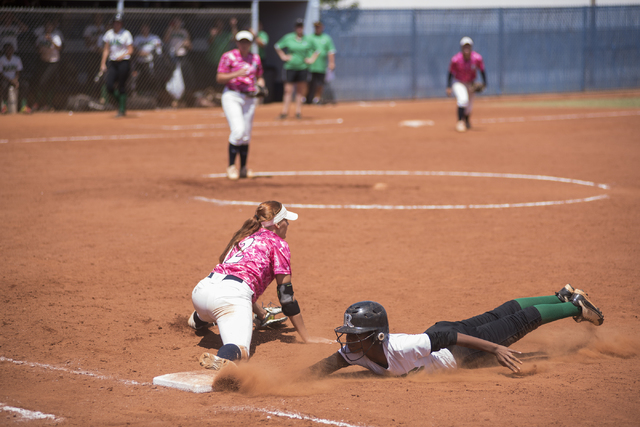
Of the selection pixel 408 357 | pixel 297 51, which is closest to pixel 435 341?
pixel 408 357

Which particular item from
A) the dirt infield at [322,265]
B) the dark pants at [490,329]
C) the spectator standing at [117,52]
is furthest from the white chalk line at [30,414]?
the spectator standing at [117,52]

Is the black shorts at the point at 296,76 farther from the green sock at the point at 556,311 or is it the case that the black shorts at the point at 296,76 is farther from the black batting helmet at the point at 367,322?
the black batting helmet at the point at 367,322

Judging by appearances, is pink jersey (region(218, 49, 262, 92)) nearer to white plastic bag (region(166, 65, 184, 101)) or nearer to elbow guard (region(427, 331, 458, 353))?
elbow guard (region(427, 331, 458, 353))

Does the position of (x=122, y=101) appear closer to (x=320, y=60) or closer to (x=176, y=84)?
(x=176, y=84)

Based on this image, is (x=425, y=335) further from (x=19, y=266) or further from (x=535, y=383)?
(x=19, y=266)

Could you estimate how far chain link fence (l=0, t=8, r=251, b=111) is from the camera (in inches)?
882

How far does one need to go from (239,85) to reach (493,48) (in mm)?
19916

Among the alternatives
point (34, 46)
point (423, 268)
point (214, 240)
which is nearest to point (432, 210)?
point (423, 268)

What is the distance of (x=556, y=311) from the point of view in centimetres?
573

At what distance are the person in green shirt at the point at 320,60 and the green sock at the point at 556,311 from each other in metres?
18.7

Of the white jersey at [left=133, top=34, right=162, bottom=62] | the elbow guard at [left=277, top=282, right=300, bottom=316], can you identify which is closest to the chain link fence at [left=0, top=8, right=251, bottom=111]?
the white jersey at [left=133, top=34, right=162, bottom=62]

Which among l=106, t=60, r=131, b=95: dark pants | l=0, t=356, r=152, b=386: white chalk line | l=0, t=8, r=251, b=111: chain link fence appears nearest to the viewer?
l=0, t=356, r=152, b=386: white chalk line

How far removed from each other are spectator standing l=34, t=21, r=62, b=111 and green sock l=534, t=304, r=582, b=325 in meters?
20.2

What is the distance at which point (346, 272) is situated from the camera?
803 centimetres
